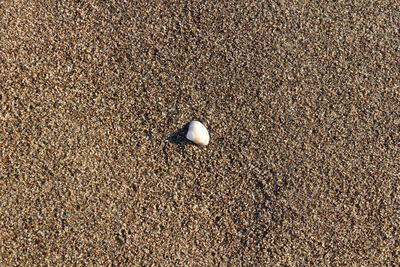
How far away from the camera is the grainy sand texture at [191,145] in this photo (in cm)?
157

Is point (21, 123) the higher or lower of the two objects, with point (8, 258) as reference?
higher

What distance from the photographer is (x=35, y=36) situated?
1627 mm

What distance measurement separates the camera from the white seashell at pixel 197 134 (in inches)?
62.0

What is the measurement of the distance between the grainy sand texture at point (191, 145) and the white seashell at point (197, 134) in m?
0.04

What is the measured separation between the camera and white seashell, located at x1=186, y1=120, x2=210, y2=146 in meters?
1.57

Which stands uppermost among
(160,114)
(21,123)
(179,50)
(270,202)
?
(179,50)

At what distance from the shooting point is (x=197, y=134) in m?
1.57

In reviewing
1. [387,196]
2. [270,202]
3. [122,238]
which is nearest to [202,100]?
[270,202]

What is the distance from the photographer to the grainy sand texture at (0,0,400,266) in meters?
1.57

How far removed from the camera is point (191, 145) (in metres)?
1.62

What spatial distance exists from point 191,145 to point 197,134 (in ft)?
0.22

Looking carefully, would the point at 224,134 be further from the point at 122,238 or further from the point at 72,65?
the point at 72,65

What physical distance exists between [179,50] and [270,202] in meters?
0.73

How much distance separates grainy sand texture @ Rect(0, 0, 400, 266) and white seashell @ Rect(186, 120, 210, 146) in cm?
4
